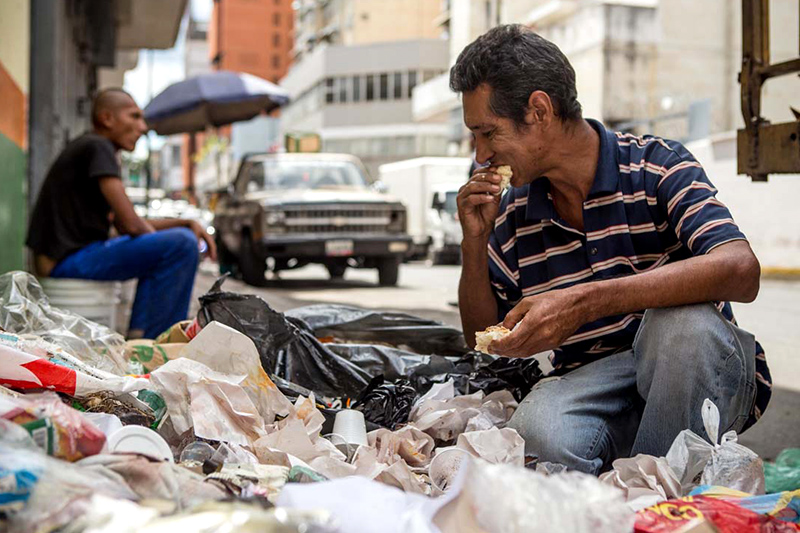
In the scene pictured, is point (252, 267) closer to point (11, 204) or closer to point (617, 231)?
point (11, 204)

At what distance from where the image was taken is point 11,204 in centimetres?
683

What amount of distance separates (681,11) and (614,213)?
29.9 meters

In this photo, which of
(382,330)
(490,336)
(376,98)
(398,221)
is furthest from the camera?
(376,98)

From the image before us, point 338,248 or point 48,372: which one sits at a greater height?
point 338,248

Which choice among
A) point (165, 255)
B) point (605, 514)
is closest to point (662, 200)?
point (605, 514)

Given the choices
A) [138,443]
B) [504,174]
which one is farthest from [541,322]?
[138,443]

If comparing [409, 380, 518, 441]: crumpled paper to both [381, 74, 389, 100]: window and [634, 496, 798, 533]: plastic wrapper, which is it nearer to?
[634, 496, 798, 533]: plastic wrapper

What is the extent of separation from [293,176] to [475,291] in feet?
35.8

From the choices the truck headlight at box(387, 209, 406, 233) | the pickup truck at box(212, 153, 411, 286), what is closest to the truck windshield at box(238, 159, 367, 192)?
the pickup truck at box(212, 153, 411, 286)

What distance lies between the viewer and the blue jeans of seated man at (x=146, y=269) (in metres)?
5.37

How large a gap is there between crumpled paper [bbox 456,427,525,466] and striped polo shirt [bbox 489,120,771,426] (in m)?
0.50

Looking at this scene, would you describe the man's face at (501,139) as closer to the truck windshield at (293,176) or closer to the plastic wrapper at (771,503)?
the plastic wrapper at (771,503)

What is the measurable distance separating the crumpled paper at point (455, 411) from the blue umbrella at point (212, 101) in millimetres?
12699

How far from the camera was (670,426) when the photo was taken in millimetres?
2625
